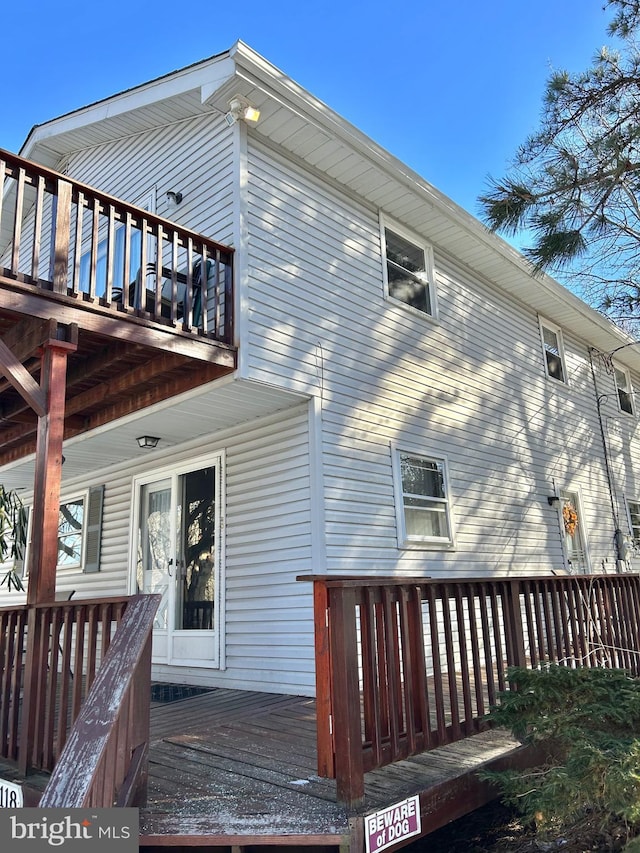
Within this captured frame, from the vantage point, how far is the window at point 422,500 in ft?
22.0

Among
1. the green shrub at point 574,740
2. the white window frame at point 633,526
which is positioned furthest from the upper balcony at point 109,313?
the white window frame at point 633,526

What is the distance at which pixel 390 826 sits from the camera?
2.74m

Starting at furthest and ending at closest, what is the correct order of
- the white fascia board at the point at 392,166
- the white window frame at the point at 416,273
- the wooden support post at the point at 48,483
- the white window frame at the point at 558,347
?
1. the white window frame at the point at 558,347
2. the white window frame at the point at 416,273
3. the white fascia board at the point at 392,166
4. the wooden support post at the point at 48,483

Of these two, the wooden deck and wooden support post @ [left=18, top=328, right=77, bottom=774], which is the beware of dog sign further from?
wooden support post @ [left=18, top=328, right=77, bottom=774]

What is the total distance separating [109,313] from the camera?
15.2ft

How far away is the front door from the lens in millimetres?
6574

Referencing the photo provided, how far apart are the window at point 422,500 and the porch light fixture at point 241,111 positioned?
11.5ft

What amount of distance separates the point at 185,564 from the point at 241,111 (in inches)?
177

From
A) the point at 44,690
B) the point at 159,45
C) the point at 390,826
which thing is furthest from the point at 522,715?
the point at 159,45

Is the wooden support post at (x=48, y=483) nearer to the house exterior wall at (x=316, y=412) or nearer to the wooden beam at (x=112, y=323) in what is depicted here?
the wooden beam at (x=112, y=323)

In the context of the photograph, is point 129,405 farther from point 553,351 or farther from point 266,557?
point 553,351

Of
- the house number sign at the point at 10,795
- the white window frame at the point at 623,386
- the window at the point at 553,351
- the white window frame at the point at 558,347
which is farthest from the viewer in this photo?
the white window frame at the point at 623,386

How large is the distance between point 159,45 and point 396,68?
141 inches

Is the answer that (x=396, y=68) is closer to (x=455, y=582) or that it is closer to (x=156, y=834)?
(x=455, y=582)
